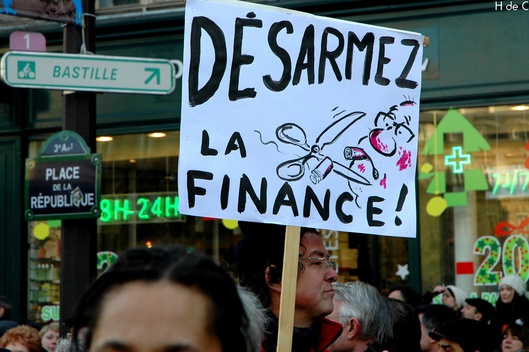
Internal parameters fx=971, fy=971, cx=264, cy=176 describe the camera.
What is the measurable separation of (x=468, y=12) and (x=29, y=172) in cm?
457

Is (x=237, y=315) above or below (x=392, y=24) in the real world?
below

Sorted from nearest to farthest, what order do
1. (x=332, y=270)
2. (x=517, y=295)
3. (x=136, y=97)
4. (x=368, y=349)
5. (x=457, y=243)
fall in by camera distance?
(x=332, y=270) → (x=368, y=349) → (x=517, y=295) → (x=457, y=243) → (x=136, y=97)

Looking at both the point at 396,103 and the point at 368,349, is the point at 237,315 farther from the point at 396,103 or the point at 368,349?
the point at 368,349

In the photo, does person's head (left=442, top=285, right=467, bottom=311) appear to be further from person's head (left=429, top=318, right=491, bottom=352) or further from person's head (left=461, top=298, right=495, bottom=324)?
person's head (left=429, top=318, right=491, bottom=352)

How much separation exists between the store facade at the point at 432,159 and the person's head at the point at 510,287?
165mm

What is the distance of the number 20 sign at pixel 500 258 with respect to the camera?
883 centimetres

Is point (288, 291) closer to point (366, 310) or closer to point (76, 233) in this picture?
point (366, 310)

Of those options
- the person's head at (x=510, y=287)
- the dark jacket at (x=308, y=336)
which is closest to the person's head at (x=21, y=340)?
the dark jacket at (x=308, y=336)

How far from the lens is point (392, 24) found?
959cm

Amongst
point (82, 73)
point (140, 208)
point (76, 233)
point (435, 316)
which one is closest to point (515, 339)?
point (435, 316)

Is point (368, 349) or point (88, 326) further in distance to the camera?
point (368, 349)

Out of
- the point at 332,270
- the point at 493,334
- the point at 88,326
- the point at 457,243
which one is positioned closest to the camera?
the point at 88,326

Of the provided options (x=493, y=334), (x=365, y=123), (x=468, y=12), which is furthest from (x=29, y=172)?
(x=468, y=12)

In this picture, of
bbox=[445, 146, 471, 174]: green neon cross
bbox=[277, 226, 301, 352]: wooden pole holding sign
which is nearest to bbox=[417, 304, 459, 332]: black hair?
bbox=[277, 226, 301, 352]: wooden pole holding sign
